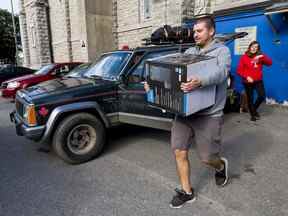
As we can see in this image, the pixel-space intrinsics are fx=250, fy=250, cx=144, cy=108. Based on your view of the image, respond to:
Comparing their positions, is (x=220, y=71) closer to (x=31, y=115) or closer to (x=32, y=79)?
(x=31, y=115)

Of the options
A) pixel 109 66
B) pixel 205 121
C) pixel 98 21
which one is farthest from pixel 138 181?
pixel 98 21

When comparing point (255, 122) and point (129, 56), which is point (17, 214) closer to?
point (129, 56)

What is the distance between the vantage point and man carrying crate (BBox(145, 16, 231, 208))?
7.76ft

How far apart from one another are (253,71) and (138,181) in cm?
383

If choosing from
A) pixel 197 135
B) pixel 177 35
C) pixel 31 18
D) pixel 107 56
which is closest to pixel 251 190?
pixel 197 135

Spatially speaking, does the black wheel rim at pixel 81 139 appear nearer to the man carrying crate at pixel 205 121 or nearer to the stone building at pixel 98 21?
the man carrying crate at pixel 205 121

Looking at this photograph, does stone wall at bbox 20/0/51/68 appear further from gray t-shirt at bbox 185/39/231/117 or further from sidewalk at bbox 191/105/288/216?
gray t-shirt at bbox 185/39/231/117

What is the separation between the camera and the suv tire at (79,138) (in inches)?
147

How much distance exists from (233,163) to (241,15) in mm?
5232

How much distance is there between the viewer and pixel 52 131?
371 cm

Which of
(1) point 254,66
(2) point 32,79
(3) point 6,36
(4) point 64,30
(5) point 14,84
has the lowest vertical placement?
(5) point 14,84

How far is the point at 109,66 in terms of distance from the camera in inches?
176

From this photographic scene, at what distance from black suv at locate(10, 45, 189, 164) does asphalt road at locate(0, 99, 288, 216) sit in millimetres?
383

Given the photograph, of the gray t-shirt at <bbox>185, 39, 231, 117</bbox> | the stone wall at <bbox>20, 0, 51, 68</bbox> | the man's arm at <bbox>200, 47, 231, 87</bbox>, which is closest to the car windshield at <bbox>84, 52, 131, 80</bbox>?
the gray t-shirt at <bbox>185, 39, 231, 117</bbox>
